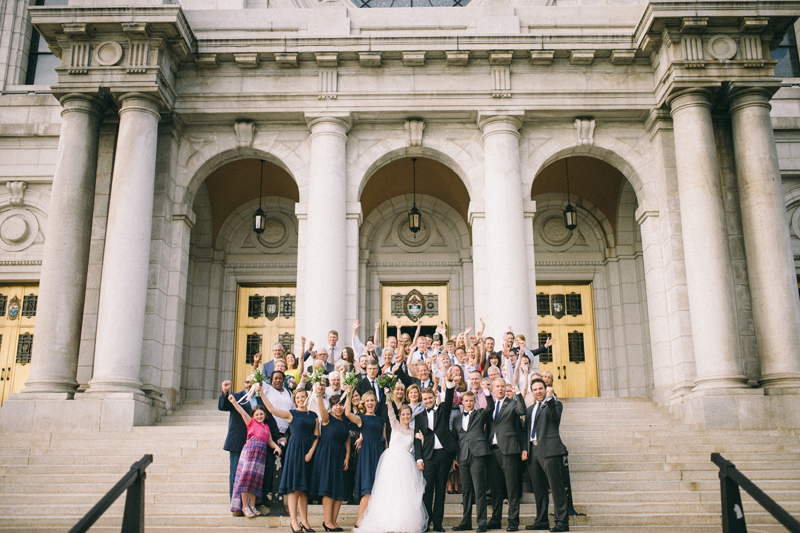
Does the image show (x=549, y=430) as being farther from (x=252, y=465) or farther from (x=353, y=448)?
(x=252, y=465)

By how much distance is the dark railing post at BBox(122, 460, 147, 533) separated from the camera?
22.0 ft

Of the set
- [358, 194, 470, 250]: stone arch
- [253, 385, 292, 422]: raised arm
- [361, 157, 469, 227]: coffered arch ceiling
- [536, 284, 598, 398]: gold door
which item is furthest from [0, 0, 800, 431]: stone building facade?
[253, 385, 292, 422]: raised arm

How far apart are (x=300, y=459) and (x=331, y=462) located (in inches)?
15.5

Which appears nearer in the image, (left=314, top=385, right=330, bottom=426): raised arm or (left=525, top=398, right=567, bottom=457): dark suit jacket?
A: (left=314, top=385, right=330, bottom=426): raised arm

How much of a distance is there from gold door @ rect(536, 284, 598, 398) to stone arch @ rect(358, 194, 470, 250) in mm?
2788

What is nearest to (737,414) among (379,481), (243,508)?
(379,481)

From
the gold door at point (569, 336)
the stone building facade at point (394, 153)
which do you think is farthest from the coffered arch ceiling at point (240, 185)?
the gold door at point (569, 336)

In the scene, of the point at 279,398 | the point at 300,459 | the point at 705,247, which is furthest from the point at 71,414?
the point at 705,247

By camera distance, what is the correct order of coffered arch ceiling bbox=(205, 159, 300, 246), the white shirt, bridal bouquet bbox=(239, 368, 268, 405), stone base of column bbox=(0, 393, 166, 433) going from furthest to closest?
coffered arch ceiling bbox=(205, 159, 300, 246), stone base of column bbox=(0, 393, 166, 433), the white shirt, bridal bouquet bbox=(239, 368, 268, 405)

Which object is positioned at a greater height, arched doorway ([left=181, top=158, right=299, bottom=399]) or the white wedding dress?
arched doorway ([left=181, top=158, right=299, bottom=399])

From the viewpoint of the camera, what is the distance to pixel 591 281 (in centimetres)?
2033

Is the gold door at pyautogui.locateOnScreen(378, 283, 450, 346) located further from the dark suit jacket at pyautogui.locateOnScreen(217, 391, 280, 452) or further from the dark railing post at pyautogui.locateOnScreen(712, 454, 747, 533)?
the dark railing post at pyautogui.locateOnScreen(712, 454, 747, 533)

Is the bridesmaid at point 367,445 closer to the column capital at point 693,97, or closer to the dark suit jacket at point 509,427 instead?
the dark suit jacket at point 509,427

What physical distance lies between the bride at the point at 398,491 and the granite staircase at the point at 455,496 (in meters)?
0.93
